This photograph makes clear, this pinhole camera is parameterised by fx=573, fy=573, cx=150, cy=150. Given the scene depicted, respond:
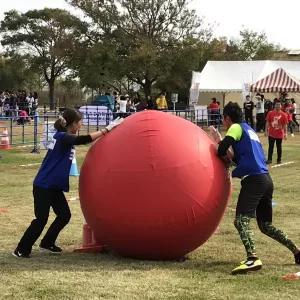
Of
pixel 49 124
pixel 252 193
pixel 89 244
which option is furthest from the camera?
pixel 49 124

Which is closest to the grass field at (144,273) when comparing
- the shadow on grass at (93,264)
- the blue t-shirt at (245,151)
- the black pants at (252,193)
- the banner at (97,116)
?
the shadow on grass at (93,264)

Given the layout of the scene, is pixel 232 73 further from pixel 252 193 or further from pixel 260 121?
pixel 252 193

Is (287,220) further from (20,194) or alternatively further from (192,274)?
(20,194)

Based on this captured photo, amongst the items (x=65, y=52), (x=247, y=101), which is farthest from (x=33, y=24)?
(x=247, y=101)

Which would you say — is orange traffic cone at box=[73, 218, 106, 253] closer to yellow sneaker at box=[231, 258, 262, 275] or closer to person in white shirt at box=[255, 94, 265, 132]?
yellow sneaker at box=[231, 258, 262, 275]

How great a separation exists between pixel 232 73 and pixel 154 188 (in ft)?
94.3

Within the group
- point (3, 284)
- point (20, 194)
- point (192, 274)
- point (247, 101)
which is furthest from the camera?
point (247, 101)

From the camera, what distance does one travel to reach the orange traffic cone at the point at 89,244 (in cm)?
655

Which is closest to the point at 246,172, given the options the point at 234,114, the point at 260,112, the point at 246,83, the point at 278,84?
the point at 234,114

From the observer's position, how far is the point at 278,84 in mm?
29281

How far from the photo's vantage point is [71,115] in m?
6.36

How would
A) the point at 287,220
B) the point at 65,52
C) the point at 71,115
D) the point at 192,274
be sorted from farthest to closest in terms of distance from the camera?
the point at 65,52, the point at 287,220, the point at 71,115, the point at 192,274

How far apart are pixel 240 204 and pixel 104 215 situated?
1.39 meters

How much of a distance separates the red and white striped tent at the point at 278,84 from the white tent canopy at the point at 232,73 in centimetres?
212
